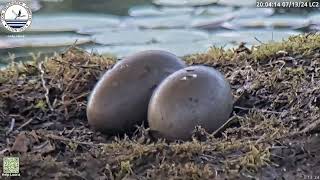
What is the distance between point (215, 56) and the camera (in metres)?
3.40

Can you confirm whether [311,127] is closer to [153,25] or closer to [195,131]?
[195,131]

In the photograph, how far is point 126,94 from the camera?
8.85 feet

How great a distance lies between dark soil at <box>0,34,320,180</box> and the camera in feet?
7.41

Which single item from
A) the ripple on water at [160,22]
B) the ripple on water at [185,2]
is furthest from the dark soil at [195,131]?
the ripple on water at [185,2]

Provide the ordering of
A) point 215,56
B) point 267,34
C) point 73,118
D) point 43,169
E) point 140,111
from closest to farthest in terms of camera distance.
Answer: point 43,169, point 140,111, point 73,118, point 215,56, point 267,34

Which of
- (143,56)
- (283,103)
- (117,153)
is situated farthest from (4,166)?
(283,103)

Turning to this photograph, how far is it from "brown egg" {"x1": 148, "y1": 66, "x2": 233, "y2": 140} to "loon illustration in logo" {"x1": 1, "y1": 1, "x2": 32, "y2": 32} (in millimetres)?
671

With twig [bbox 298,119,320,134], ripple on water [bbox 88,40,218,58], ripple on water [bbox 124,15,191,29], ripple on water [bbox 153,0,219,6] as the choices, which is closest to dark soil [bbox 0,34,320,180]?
twig [bbox 298,119,320,134]

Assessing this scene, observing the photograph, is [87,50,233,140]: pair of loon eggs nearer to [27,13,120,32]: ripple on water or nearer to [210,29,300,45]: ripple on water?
[27,13,120,32]: ripple on water

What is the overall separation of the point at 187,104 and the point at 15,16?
0.83 metres

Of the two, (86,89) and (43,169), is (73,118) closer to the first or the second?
(86,89)

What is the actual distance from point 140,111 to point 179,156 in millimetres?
457

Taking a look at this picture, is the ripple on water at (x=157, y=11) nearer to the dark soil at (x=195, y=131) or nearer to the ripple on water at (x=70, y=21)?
the ripple on water at (x=70, y=21)

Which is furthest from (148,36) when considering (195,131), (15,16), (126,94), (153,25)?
(195,131)
